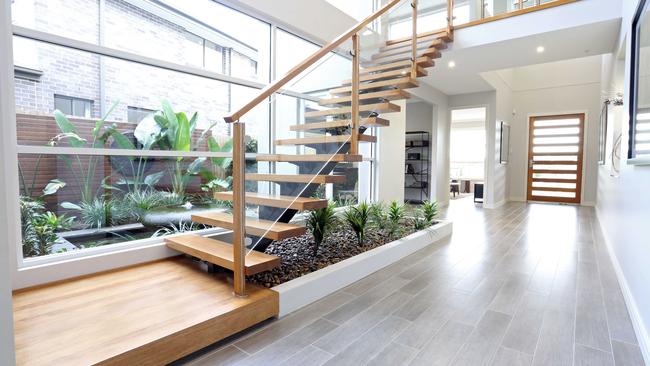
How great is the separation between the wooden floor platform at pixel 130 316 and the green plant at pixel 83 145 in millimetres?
693

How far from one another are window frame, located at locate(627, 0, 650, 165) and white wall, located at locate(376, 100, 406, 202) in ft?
11.4

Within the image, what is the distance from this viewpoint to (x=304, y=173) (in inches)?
115

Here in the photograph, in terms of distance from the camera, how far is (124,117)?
2.86 metres

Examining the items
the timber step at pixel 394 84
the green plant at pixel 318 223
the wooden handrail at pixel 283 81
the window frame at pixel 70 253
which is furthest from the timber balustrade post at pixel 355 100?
the green plant at pixel 318 223

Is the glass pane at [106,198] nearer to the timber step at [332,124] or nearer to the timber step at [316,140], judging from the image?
the timber step at [316,140]

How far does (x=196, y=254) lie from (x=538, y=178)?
30.1ft

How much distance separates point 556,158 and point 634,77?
7086 millimetres

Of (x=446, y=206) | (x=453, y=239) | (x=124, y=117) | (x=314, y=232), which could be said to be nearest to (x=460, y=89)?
(x=446, y=206)

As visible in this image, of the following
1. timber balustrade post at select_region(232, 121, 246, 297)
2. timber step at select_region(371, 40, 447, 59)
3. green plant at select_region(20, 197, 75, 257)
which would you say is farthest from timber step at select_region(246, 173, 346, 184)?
timber step at select_region(371, 40, 447, 59)

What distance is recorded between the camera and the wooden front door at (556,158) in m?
8.49

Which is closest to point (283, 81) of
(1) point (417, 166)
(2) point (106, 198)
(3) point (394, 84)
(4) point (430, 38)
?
(2) point (106, 198)

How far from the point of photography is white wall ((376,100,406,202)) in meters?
5.92

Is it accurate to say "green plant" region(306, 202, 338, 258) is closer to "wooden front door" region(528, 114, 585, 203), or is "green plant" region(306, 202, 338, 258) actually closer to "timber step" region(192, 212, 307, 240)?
"timber step" region(192, 212, 307, 240)

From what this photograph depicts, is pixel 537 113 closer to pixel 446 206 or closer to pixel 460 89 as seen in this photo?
pixel 460 89
